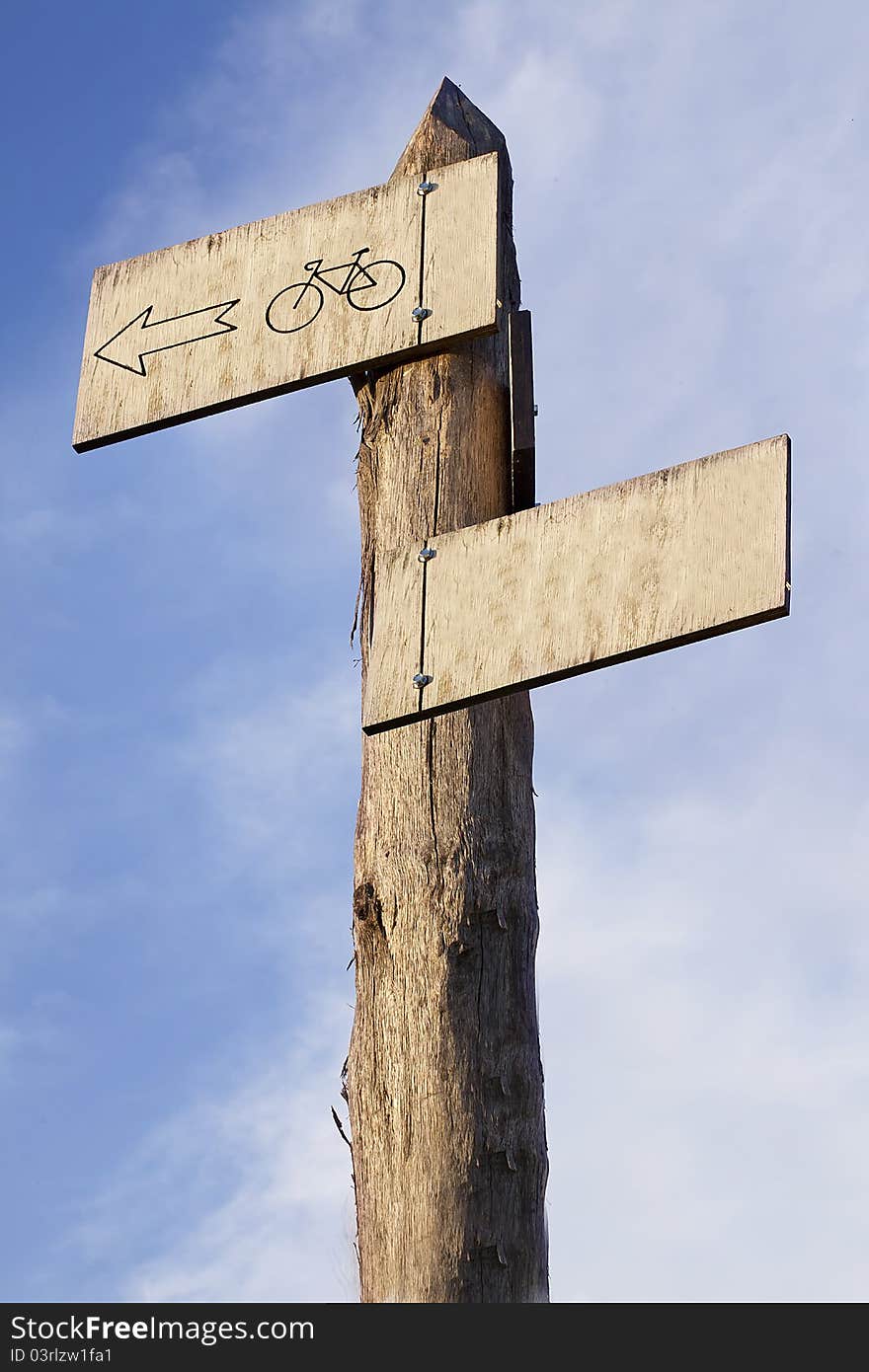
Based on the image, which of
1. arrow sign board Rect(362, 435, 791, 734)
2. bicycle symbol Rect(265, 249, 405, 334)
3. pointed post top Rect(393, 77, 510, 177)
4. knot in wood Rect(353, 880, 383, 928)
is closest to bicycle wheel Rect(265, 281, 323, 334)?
bicycle symbol Rect(265, 249, 405, 334)

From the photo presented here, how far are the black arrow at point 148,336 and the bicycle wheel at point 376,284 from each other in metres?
0.30

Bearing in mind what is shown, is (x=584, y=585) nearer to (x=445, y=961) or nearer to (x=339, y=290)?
(x=445, y=961)

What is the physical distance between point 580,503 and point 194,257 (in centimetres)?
127

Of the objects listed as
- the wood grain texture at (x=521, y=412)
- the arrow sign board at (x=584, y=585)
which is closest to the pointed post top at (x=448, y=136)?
the wood grain texture at (x=521, y=412)

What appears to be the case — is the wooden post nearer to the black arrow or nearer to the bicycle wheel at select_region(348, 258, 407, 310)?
the bicycle wheel at select_region(348, 258, 407, 310)

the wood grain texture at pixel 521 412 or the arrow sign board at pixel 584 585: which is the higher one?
the wood grain texture at pixel 521 412

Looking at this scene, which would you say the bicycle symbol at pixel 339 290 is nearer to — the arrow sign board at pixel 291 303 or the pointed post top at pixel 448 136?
the arrow sign board at pixel 291 303

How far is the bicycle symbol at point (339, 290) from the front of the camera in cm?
388

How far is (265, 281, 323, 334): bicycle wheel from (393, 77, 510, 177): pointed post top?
1.46ft

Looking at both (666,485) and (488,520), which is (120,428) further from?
(666,485)

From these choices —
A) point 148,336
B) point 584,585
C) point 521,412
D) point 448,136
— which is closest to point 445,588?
point 584,585

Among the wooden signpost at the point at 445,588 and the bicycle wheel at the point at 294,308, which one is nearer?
the wooden signpost at the point at 445,588

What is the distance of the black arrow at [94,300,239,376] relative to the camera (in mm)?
4020
